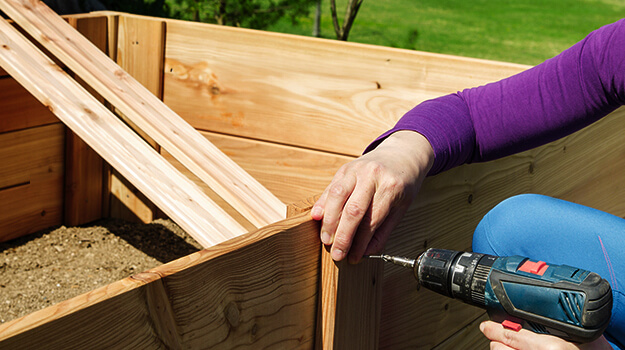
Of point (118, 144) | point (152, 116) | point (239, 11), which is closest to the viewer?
point (118, 144)

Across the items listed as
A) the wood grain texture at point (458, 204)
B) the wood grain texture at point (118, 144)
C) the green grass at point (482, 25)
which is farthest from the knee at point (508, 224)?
the green grass at point (482, 25)

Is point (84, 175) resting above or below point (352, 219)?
below

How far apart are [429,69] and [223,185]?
3.33 ft

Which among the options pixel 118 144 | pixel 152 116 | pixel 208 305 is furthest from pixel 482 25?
pixel 208 305

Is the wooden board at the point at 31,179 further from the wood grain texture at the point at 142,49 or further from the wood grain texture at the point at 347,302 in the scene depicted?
the wood grain texture at the point at 347,302

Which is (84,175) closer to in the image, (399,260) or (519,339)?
(399,260)

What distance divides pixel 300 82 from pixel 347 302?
4.28 ft

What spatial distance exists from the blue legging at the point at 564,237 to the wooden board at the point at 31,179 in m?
1.80

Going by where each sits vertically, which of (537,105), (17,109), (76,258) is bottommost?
(76,258)

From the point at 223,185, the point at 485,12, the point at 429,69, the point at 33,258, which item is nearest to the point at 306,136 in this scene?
the point at 429,69

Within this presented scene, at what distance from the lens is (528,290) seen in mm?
846

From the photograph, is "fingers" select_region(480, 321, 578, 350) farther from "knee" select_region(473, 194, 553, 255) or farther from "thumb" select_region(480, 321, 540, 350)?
"knee" select_region(473, 194, 553, 255)

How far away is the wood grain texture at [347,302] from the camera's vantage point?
3.22 ft

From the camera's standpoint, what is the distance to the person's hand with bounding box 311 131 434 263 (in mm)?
923
